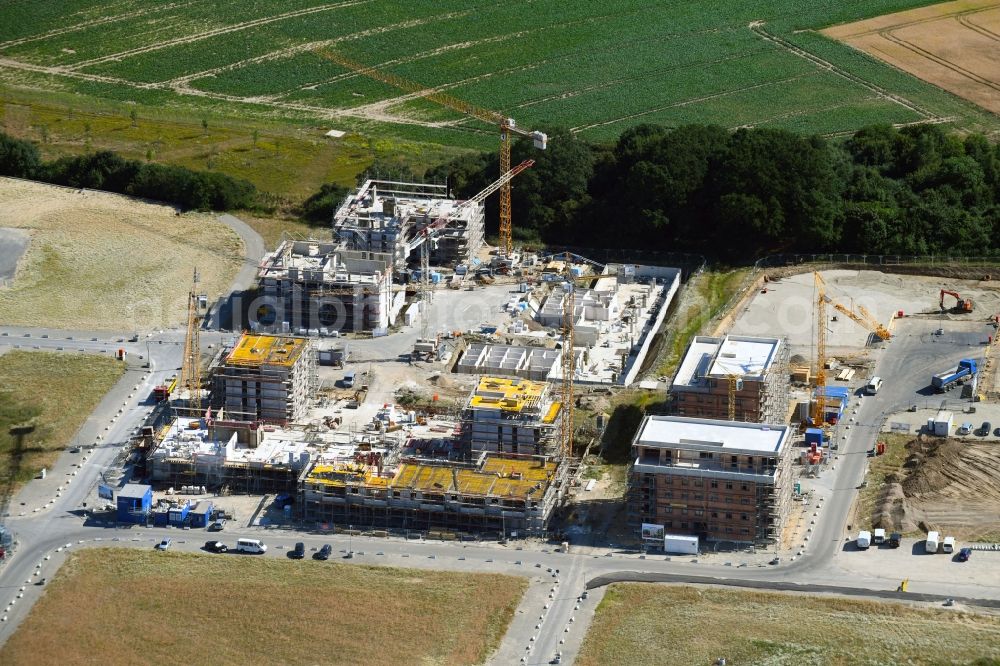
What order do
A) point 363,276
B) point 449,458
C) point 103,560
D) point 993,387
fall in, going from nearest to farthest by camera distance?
1. point 103,560
2. point 449,458
3. point 993,387
4. point 363,276

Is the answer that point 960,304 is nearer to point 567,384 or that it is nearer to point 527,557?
point 567,384

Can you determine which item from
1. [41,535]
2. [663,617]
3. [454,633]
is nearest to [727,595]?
[663,617]

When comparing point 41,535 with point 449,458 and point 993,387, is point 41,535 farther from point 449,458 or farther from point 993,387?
point 993,387

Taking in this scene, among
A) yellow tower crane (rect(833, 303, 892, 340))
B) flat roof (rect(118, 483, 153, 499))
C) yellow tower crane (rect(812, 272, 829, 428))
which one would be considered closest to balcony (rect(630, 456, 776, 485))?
yellow tower crane (rect(812, 272, 829, 428))

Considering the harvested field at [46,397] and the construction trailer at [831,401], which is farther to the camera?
the construction trailer at [831,401]

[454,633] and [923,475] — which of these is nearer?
[454,633]

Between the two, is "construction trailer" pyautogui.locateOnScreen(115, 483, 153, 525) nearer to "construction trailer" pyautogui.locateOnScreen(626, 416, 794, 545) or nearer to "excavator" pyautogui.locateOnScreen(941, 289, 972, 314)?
"construction trailer" pyautogui.locateOnScreen(626, 416, 794, 545)

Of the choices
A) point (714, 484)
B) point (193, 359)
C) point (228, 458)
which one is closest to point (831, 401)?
point (714, 484)

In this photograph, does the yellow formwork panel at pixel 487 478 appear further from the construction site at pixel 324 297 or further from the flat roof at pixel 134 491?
the construction site at pixel 324 297

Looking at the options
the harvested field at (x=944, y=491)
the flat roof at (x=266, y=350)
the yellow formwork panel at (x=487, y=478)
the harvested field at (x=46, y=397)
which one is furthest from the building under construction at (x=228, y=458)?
the harvested field at (x=944, y=491)
